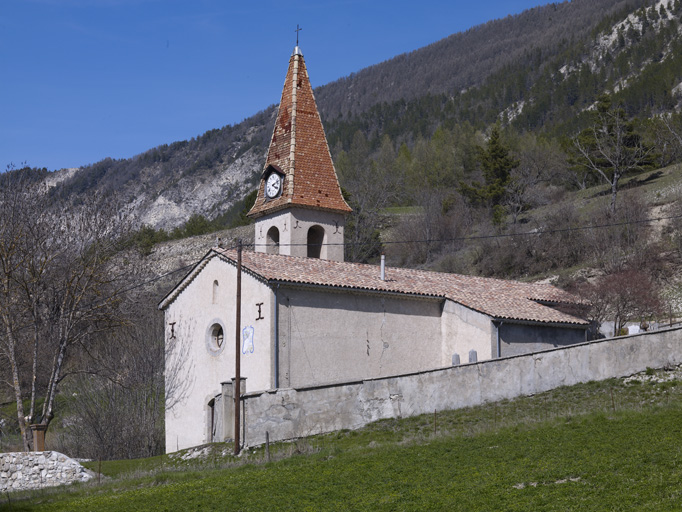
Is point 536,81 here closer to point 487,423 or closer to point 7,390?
point 7,390

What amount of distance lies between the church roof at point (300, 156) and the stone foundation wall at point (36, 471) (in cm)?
1318

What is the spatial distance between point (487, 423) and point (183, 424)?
13.8 m

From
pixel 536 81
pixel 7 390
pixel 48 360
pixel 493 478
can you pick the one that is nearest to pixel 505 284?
pixel 493 478

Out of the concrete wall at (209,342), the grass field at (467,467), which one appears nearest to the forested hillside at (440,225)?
the concrete wall at (209,342)

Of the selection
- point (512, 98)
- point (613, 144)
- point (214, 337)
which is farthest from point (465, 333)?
point (512, 98)

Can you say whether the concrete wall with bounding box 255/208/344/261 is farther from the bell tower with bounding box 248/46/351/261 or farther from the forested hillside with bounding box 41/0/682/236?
the forested hillside with bounding box 41/0/682/236

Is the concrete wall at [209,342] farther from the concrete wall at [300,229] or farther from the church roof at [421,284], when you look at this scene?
the concrete wall at [300,229]

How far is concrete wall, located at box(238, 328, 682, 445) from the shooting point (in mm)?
25078

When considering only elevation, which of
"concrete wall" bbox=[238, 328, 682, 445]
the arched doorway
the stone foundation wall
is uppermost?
the arched doorway

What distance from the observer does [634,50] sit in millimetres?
145250

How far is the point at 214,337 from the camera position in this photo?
31.1 metres

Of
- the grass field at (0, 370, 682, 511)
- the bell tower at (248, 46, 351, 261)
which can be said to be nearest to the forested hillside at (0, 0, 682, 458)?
the bell tower at (248, 46, 351, 261)

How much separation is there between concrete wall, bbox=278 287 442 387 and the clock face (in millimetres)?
6332

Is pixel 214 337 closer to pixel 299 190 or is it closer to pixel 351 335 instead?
pixel 351 335
